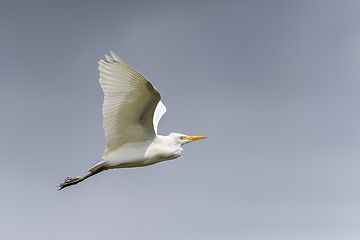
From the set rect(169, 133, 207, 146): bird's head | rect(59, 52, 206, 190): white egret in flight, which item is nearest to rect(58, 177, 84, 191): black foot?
rect(59, 52, 206, 190): white egret in flight

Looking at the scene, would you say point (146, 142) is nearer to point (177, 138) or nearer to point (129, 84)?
point (177, 138)

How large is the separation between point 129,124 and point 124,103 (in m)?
0.83

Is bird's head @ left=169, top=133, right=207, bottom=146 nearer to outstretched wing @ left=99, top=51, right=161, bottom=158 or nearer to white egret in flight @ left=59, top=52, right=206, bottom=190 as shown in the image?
white egret in flight @ left=59, top=52, right=206, bottom=190

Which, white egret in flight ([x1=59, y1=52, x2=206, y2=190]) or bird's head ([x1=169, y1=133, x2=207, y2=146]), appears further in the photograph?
bird's head ([x1=169, y1=133, x2=207, y2=146])

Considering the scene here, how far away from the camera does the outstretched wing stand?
12.6 meters

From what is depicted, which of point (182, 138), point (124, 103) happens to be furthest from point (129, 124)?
point (182, 138)

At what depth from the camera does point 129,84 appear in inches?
506

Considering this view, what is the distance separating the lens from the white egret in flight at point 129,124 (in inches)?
502

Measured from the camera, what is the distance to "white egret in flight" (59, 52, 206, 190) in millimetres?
12742

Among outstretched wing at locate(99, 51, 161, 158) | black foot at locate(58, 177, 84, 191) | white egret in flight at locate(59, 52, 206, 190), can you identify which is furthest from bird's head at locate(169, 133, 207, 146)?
→ black foot at locate(58, 177, 84, 191)

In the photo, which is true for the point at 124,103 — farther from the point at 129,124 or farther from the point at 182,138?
the point at 182,138

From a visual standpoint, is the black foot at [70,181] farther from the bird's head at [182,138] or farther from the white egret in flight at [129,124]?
the bird's head at [182,138]

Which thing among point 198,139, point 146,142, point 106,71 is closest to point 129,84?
point 106,71

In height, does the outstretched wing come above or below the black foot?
above
